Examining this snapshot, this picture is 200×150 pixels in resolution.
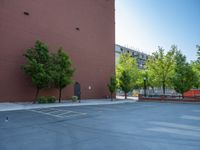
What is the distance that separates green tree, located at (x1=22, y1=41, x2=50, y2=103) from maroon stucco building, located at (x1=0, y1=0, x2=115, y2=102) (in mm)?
1450

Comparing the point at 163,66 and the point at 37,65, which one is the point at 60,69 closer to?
the point at 37,65

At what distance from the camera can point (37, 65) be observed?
21.2 meters

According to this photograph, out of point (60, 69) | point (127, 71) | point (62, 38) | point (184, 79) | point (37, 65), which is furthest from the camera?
point (127, 71)

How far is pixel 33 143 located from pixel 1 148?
102cm

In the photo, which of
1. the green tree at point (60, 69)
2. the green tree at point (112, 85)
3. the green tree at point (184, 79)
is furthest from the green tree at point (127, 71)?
the green tree at point (60, 69)

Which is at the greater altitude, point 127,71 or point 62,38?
point 62,38

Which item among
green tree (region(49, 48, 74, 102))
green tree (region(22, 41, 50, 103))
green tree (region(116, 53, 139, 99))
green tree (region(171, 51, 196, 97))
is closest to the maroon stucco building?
green tree (region(22, 41, 50, 103))

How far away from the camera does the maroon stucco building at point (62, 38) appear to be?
21844 mm

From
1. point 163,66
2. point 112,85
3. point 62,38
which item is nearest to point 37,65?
point 62,38

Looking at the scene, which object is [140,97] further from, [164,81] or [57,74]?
[57,74]

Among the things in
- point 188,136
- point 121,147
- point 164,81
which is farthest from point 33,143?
point 164,81

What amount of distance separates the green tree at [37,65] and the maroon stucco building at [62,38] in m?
1.45

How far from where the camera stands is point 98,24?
1331 inches

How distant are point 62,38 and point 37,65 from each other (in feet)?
25.6
